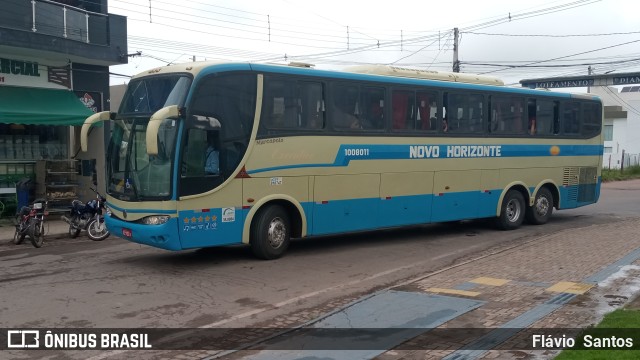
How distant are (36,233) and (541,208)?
12.5 metres

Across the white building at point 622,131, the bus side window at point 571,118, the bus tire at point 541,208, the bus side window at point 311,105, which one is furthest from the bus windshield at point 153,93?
the white building at point 622,131

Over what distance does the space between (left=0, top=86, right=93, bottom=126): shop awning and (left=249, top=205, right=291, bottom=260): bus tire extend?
8868 millimetres

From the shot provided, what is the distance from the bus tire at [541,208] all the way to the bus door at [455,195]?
2441 millimetres

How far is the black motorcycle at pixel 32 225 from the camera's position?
13.1 metres

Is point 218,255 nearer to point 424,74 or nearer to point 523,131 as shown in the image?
point 424,74

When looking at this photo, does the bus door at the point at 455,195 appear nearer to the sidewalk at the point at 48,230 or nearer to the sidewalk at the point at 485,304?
the sidewalk at the point at 485,304

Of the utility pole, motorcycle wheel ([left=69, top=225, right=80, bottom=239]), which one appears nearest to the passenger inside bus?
motorcycle wheel ([left=69, top=225, right=80, bottom=239])

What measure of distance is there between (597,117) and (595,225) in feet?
11.1

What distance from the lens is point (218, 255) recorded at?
11625 mm

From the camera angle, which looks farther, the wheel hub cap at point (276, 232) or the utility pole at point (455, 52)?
the utility pole at point (455, 52)

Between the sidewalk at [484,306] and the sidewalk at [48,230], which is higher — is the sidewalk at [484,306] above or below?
above

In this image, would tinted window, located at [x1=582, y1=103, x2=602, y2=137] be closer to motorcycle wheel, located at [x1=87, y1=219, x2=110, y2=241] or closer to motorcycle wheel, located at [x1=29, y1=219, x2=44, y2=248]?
motorcycle wheel, located at [x1=87, y1=219, x2=110, y2=241]

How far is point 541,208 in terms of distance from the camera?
16578 millimetres

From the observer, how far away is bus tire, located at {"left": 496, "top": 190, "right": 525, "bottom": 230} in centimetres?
1547
